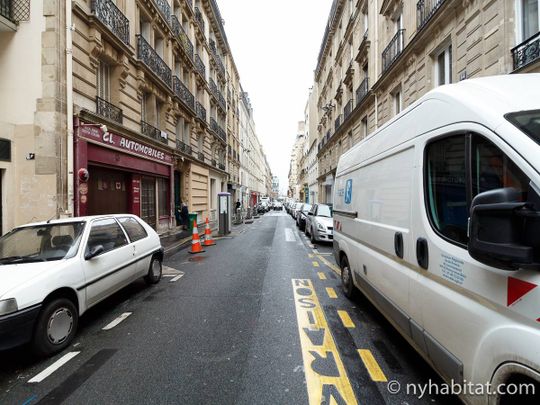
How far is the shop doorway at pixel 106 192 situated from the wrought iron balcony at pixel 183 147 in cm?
553

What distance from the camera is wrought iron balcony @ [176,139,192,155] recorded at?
55.8 feet

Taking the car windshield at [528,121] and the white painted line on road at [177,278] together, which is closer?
the car windshield at [528,121]

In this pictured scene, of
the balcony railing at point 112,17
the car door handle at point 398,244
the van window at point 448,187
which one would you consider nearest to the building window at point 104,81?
the balcony railing at point 112,17

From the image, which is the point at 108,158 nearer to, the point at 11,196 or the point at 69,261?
the point at 11,196

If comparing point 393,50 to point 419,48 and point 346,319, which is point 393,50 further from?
point 346,319

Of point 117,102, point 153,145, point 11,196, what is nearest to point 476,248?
point 11,196

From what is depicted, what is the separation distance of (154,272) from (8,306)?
3288 mm

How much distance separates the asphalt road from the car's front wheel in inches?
4.7

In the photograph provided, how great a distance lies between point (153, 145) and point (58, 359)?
11.6 meters

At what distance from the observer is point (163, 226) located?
15297mm

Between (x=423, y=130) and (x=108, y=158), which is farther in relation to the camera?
(x=108, y=158)

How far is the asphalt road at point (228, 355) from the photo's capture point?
2516mm

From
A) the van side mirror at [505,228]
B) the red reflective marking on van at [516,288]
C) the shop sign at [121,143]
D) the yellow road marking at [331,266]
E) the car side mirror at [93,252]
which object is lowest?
the yellow road marking at [331,266]

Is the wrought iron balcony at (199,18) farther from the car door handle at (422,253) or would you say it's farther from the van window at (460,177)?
the car door handle at (422,253)
